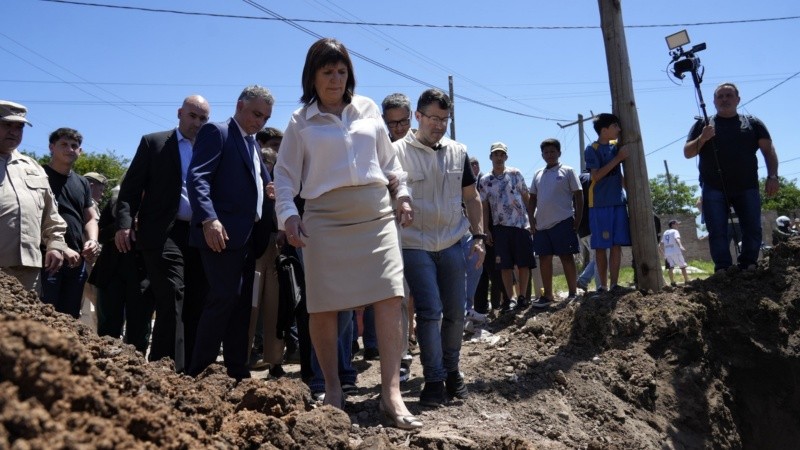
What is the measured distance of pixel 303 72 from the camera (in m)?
4.34

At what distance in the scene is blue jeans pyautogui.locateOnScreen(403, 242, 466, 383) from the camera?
480cm

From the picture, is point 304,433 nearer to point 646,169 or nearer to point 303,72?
point 303,72

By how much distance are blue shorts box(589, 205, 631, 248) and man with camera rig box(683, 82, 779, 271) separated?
90 centimetres

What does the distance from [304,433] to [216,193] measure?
2.08 meters

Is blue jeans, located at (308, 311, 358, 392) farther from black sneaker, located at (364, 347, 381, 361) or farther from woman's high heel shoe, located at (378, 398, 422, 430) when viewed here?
black sneaker, located at (364, 347, 381, 361)

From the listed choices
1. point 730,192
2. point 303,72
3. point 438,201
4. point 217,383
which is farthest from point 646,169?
point 217,383

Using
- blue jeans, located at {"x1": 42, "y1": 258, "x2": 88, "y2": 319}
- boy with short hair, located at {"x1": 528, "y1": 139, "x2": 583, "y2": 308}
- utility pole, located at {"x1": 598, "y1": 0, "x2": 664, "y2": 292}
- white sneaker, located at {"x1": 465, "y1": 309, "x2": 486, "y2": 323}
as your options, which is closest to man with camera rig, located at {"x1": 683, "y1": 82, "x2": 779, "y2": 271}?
utility pole, located at {"x1": 598, "y1": 0, "x2": 664, "y2": 292}

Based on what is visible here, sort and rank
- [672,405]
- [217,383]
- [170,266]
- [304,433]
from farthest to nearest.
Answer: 1. [672,405]
2. [170,266]
3. [217,383]
4. [304,433]

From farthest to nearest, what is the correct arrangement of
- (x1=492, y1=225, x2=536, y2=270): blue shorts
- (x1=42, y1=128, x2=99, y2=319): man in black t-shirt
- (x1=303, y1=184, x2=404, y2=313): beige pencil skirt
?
1. (x1=492, y1=225, x2=536, y2=270): blue shorts
2. (x1=42, y1=128, x2=99, y2=319): man in black t-shirt
3. (x1=303, y1=184, x2=404, y2=313): beige pencil skirt

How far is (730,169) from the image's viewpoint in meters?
7.46

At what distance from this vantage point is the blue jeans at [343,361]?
4.88 m

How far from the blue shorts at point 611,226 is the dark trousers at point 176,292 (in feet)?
12.7

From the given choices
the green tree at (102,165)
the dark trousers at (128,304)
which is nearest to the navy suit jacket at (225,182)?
the dark trousers at (128,304)

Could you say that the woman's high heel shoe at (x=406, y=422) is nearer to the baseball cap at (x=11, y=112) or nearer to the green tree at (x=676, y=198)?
the baseball cap at (x=11, y=112)
